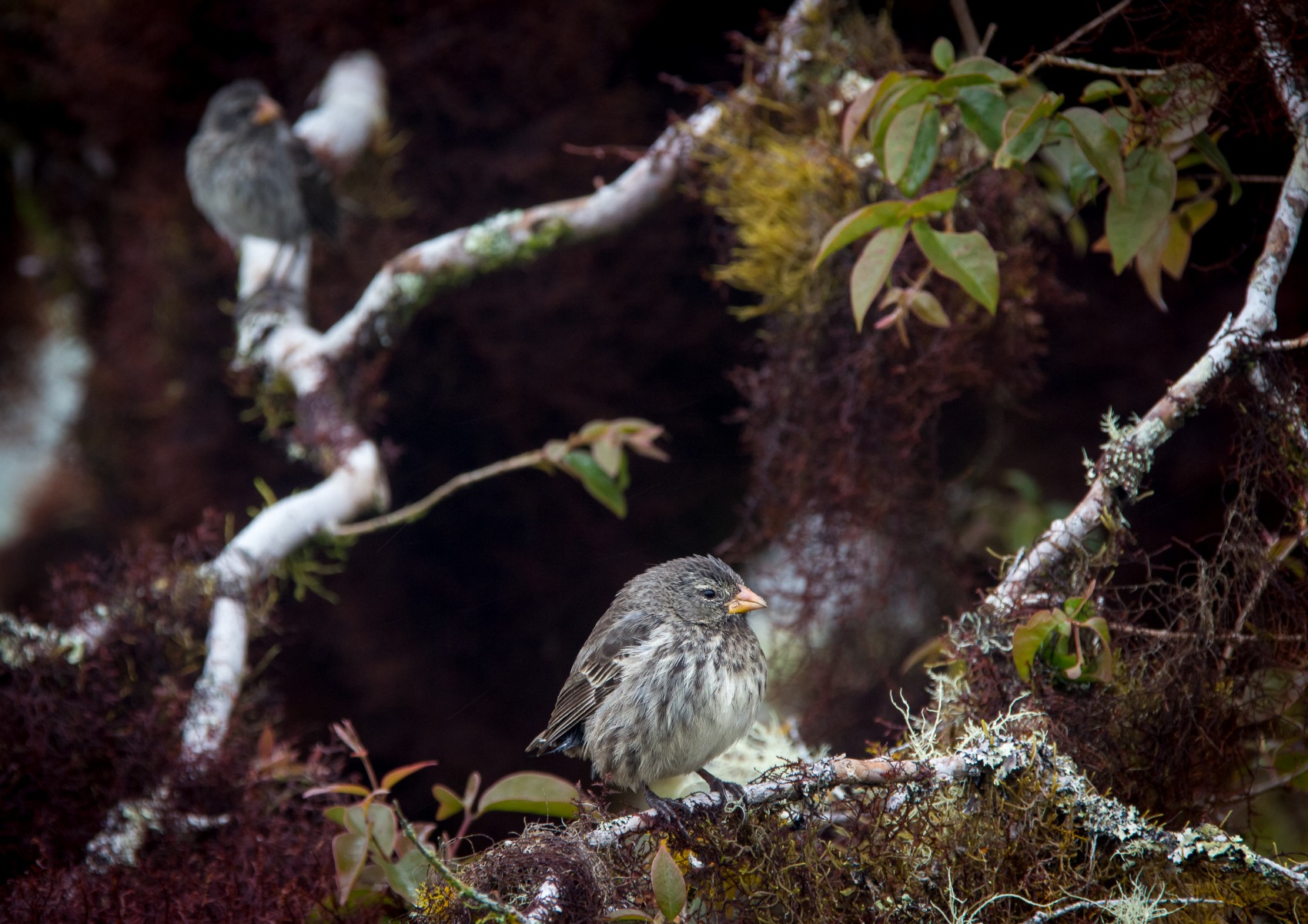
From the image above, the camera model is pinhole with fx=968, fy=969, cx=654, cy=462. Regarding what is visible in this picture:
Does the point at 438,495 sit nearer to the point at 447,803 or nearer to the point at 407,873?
the point at 447,803

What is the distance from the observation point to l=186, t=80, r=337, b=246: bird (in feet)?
8.92

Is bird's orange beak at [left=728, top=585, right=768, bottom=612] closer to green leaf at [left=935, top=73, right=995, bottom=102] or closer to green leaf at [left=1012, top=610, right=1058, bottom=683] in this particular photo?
green leaf at [left=1012, top=610, right=1058, bottom=683]

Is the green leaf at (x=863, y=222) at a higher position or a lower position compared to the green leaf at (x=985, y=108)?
lower

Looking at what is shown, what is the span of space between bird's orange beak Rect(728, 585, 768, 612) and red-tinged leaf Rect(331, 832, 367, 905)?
0.71 metres

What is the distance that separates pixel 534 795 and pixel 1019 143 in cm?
133

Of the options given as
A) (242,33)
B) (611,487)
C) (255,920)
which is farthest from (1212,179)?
(242,33)

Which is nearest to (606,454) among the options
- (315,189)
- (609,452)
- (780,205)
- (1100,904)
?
(609,452)

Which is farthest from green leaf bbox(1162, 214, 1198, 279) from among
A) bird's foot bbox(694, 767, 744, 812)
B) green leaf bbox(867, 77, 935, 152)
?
bird's foot bbox(694, 767, 744, 812)

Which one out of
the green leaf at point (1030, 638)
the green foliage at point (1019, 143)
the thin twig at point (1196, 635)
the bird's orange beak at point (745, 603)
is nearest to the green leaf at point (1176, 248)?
the green foliage at point (1019, 143)

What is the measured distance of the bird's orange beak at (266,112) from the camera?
2.82 m

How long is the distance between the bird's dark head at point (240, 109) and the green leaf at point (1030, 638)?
2514 mm

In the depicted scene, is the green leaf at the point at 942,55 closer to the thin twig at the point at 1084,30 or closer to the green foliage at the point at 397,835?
the thin twig at the point at 1084,30

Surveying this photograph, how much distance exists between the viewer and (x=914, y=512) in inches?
87.0

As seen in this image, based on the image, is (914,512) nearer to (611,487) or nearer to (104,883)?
(611,487)
